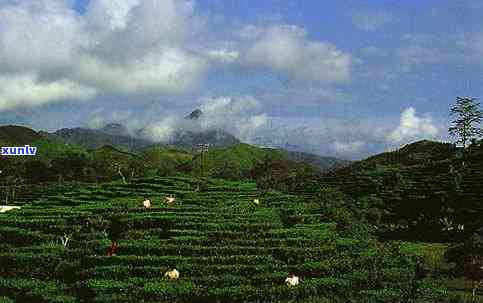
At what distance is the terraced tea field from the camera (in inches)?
869

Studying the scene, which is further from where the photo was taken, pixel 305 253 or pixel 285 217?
pixel 285 217

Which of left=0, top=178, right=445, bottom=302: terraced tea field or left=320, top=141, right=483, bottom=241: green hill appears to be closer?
left=0, top=178, right=445, bottom=302: terraced tea field

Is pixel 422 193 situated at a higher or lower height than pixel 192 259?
higher

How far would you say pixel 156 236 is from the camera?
32.2 meters

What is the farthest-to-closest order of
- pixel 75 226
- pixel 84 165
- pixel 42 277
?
pixel 84 165
pixel 75 226
pixel 42 277

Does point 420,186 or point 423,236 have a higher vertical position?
point 420,186

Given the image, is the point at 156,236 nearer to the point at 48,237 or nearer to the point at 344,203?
the point at 48,237

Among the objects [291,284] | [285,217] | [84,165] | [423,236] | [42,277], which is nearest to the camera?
[291,284]

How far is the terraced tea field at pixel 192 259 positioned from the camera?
22062 mm

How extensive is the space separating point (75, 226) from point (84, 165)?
98.5 meters

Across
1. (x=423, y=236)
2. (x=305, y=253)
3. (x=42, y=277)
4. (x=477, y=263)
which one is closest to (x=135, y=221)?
(x=42, y=277)

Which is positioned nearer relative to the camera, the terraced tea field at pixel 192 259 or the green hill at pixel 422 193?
the terraced tea field at pixel 192 259

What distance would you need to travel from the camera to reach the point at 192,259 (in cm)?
2600

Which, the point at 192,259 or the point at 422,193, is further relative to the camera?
the point at 422,193
